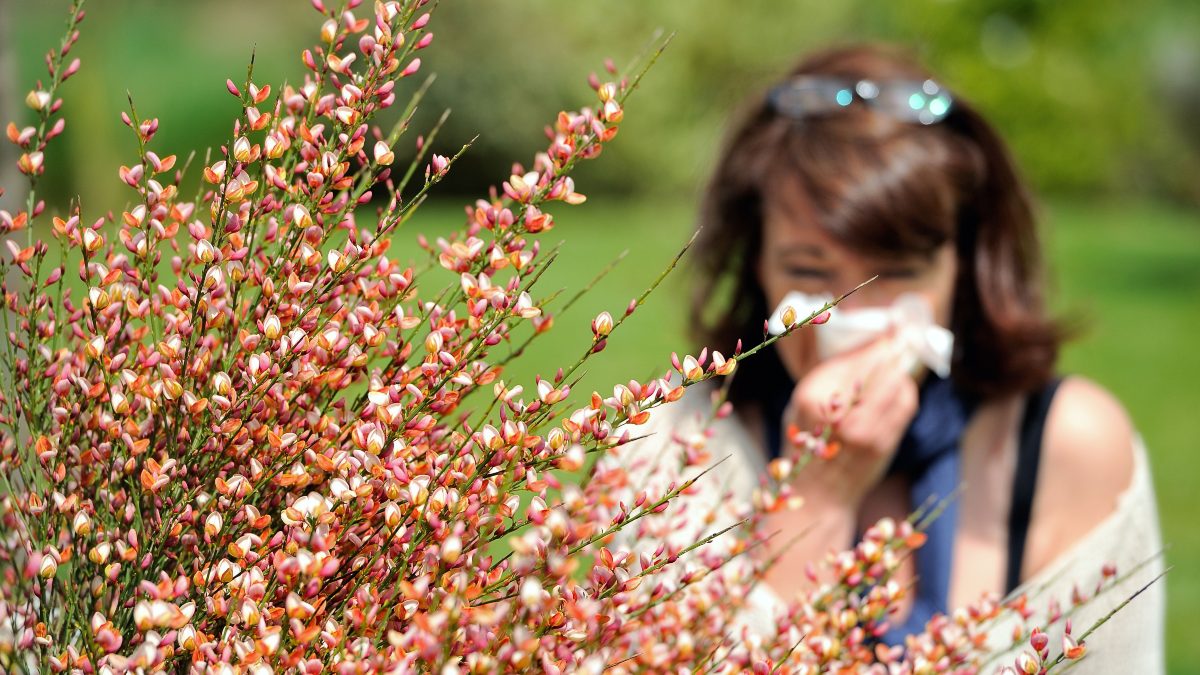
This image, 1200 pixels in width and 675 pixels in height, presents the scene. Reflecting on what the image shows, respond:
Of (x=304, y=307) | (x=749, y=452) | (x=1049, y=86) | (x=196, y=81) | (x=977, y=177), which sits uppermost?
(x=196, y=81)

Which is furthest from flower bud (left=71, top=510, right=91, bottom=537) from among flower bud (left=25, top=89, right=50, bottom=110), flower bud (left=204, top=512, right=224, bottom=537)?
flower bud (left=25, top=89, right=50, bottom=110)

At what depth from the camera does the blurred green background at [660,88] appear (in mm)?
13938

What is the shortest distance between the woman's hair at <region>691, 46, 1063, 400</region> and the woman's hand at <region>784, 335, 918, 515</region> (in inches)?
7.9

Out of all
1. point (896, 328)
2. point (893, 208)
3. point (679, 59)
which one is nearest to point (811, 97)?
point (893, 208)

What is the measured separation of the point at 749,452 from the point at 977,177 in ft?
2.39

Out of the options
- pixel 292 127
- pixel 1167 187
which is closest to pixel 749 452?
pixel 292 127

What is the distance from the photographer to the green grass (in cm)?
470

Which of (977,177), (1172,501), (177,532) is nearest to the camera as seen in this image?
(177,532)

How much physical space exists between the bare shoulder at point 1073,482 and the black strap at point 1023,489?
1 centimetres

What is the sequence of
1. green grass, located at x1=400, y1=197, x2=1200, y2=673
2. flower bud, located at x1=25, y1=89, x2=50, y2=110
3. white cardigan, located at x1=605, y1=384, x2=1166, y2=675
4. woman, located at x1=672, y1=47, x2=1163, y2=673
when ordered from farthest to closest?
green grass, located at x1=400, y1=197, x2=1200, y2=673 < woman, located at x1=672, y1=47, x2=1163, y2=673 < white cardigan, located at x1=605, y1=384, x2=1166, y2=675 < flower bud, located at x1=25, y1=89, x2=50, y2=110

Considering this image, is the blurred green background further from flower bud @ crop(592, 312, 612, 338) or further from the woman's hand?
flower bud @ crop(592, 312, 612, 338)

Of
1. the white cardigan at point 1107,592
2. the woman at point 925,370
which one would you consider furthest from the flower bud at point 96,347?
the woman at point 925,370

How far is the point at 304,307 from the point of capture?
0.95 meters

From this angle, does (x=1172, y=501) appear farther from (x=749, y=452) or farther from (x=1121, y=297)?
(x=1121, y=297)
